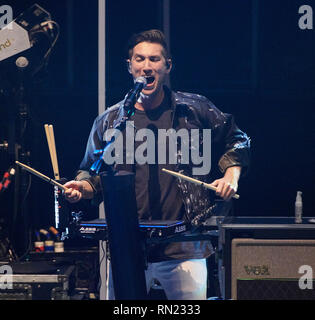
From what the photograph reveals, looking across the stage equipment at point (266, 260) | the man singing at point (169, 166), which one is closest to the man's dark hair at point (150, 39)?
the man singing at point (169, 166)

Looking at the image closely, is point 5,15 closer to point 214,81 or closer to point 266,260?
point 214,81

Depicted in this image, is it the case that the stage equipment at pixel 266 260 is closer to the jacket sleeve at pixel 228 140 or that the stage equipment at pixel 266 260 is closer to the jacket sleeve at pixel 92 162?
the jacket sleeve at pixel 228 140

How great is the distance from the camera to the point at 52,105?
157 inches

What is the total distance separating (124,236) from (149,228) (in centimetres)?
14

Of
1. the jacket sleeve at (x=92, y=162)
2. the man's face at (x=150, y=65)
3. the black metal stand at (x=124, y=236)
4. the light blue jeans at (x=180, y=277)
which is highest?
the man's face at (x=150, y=65)

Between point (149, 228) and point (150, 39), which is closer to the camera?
point (149, 228)

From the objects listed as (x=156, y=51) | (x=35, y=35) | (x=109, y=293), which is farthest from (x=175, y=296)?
(x=35, y=35)

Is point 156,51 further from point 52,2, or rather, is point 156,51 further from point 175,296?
point 175,296

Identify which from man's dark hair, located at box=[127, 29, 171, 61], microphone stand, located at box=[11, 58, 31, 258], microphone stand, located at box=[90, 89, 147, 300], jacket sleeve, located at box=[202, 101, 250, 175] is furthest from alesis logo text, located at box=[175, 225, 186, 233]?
microphone stand, located at box=[11, 58, 31, 258]

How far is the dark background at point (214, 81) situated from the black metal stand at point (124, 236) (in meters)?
1.25

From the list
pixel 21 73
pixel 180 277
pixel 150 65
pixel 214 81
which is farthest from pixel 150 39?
pixel 180 277

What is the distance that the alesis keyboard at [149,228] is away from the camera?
2.81 metres

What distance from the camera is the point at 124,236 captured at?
2.75 metres

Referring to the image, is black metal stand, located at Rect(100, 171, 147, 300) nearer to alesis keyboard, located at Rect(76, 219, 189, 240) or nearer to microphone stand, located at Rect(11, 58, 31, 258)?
alesis keyboard, located at Rect(76, 219, 189, 240)
